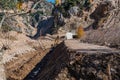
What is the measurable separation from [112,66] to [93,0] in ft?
247

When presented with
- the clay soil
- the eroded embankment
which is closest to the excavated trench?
the eroded embankment

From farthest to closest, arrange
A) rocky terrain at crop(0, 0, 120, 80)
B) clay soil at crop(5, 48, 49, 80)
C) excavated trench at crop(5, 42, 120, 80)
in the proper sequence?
clay soil at crop(5, 48, 49, 80) → rocky terrain at crop(0, 0, 120, 80) → excavated trench at crop(5, 42, 120, 80)

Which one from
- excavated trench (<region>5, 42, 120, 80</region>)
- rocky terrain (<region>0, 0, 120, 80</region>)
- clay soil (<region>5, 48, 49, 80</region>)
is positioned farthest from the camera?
clay soil (<region>5, 48, 49, 80</region>)

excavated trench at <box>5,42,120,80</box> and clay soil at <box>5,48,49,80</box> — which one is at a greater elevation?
excavated trench at <box>5,42,120,80</box>

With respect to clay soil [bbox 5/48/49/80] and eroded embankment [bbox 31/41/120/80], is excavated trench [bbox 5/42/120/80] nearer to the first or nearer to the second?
eroded embankment [bbox 31/41/120/80]

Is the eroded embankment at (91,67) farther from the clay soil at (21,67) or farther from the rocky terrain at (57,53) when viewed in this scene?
the clay soil at (21,67)

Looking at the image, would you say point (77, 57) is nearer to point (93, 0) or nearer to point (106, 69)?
point (106, 69)

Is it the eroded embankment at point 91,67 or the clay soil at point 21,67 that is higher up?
the eroded embankment at point 91,67

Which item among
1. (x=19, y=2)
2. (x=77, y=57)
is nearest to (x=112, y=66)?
(x=77, y=57)

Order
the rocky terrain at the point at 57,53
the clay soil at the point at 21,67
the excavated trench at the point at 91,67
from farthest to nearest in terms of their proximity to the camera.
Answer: the clay soil at the point at 21,67 → the rocky terrain at the point at 57,53 → the excavated trench at the point at 91,67

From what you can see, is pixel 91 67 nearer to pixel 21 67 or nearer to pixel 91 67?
pixel 91 67

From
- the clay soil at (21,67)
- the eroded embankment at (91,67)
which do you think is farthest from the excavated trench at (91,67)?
the clay soil at (21,67)

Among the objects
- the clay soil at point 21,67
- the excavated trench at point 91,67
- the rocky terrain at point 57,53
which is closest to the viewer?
the excavated trench at point 91,67

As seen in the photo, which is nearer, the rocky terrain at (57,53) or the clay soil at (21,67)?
the rocky terrain at (57,53)
